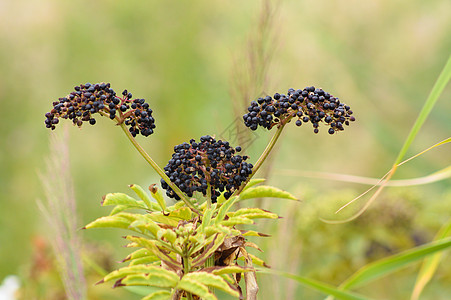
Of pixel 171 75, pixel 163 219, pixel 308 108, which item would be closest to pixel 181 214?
pixel 163 219

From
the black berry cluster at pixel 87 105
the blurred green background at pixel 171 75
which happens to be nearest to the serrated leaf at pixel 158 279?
the black berry cluster at pixel 87 105

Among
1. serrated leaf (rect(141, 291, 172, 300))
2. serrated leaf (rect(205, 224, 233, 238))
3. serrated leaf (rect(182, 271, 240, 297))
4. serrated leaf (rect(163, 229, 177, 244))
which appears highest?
serrated leaf (rect(205, 224, 233, 238))

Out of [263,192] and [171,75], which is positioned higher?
[171,75]

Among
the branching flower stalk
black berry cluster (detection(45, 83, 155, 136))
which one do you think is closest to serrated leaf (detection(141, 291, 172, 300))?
the branching flower stalk

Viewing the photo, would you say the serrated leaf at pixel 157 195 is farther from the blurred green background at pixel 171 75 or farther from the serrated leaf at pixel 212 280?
the blurred green background at pixel 171 75

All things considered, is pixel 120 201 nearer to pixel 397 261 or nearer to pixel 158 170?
pixel 158 170

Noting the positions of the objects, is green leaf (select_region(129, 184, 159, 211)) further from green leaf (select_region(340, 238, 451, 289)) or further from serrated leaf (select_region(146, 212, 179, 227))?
green leaf (select_region(340, 238, 451, 289))

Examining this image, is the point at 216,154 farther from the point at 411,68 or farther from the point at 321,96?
the point at 411,68
